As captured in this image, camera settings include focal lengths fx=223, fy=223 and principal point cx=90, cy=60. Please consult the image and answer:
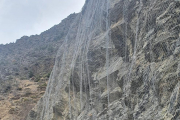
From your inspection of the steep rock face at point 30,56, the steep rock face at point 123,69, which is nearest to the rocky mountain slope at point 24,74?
the steep rock face at point 30,56

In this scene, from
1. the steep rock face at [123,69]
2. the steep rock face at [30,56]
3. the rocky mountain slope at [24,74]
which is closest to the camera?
the steep rock face at [123,69]

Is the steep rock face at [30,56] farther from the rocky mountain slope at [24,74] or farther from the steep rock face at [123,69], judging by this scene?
the steep rock face at [123,69]

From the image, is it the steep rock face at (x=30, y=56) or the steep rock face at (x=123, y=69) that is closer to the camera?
the steep rock face at (x=123, y=69)

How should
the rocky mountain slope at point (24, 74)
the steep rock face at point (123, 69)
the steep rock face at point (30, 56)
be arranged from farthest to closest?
the steep rock face at point (30, 56) → the rocky mountain slope at point (24, 74) → the steep rock face at point (123, 69)

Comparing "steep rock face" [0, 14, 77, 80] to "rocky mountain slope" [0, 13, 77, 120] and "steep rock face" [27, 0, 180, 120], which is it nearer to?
"rocky mountain slope" [0, 13, 77, 120]

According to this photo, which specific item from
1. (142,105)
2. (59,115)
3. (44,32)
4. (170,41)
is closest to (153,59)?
(170,41)

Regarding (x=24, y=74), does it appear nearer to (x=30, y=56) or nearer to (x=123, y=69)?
(x=30, y=56)

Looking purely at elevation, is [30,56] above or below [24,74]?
above

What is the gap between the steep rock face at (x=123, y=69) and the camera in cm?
419

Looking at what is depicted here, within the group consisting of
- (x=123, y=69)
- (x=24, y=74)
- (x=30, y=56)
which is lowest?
(x=24, y=74)

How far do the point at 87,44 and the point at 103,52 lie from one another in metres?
1.34

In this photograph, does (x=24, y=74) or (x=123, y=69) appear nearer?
(x=123, y=69)

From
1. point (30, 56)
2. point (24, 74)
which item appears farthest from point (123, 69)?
point (30, 56)

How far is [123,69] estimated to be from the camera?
6.50 metres
